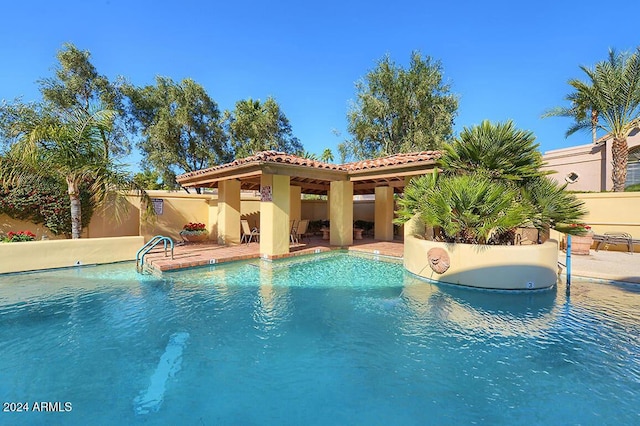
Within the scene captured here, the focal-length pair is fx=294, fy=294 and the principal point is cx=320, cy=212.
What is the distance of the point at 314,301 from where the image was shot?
7.27 m

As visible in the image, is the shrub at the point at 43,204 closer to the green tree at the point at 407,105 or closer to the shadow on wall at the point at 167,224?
the shadow on wall at the point at 167,224

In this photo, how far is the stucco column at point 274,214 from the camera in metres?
11.5

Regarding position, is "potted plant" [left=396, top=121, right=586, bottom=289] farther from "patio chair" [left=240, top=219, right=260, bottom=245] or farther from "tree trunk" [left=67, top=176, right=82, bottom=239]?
"tree trunk" [left=67, top=176, right=82, bottom=239]

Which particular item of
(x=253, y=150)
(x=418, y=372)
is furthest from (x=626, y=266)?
(x=253, y=150)

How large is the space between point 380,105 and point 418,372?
76.3 feet

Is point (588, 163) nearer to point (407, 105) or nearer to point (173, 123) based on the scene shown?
point (407, 105)

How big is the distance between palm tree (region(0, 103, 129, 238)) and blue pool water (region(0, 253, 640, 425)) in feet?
14.1

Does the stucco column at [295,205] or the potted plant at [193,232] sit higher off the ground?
the stucco column at [295,205]

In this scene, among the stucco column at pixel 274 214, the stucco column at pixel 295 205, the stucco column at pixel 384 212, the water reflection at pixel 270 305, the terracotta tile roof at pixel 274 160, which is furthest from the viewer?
the stucco column at pixel 295 205

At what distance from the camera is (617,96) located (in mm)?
15297

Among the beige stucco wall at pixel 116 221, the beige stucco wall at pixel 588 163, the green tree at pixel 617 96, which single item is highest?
the green tree at pixel 617 96

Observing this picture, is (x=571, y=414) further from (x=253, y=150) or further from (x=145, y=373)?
(x=253, y=150)

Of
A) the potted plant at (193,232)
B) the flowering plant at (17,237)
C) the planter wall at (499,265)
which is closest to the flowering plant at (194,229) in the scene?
the potted plant at (193,232)

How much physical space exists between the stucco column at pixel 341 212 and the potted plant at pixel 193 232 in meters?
7.08
